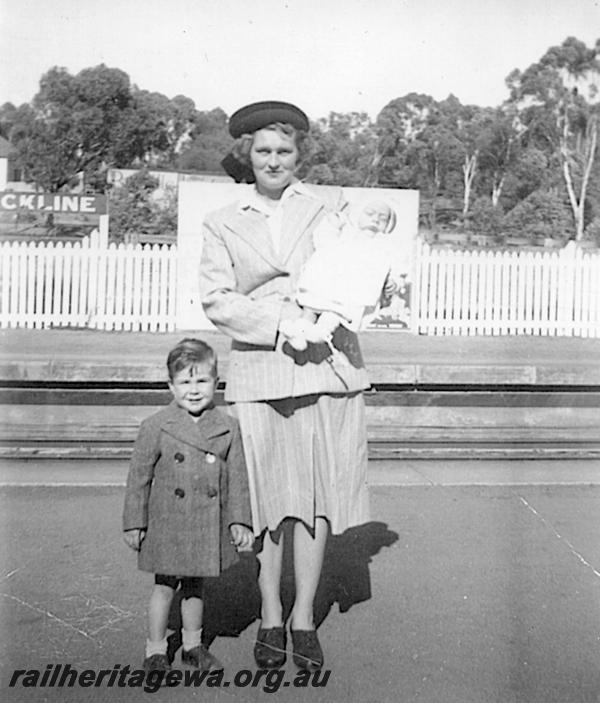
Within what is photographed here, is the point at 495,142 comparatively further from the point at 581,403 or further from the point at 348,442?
the point at 348,442

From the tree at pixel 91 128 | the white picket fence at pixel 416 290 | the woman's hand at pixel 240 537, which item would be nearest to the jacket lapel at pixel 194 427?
the woman's hand at pixel 240 537

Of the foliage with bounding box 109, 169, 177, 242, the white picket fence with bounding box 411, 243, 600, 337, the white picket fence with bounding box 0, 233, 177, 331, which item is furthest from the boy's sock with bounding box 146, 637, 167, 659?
the foliage with bounding box 109, 169, 177, 242

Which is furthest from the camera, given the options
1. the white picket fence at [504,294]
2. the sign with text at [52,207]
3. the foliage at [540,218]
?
the foliage at [540,218]

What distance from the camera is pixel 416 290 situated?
1691cm

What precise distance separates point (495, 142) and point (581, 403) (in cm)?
2447

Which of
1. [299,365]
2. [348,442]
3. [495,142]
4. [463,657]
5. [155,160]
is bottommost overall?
[463,657]

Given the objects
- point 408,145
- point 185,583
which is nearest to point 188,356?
point 185,583

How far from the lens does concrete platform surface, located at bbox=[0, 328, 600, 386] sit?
6758 millimetres

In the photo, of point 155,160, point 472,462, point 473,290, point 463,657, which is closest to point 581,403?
point 472,462

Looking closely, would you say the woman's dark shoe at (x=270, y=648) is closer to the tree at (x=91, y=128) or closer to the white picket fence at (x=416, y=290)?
the white picket fence at (x=416, y=290)

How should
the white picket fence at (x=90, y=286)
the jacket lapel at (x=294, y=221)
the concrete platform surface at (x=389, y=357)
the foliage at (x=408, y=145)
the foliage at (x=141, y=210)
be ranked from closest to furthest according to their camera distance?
the jacket lapel at (x=294, y=221) → the concrete platform surface at (x=389, y=357) → the white picket fence at (x=90, y=286) → the foliage at (x=408, y=145) → the foliage at (x=141, y=210)

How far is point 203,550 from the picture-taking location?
3.14 meters

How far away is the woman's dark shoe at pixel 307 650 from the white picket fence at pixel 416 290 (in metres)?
12.8

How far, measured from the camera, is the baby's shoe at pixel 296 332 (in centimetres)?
317
